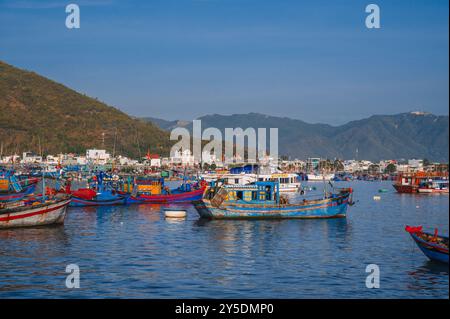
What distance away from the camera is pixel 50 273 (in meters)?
27.2

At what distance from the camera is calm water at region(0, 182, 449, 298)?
24.4 metres

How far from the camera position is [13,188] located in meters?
67.7

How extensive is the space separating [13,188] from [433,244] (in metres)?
52.3

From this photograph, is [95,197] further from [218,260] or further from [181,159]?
[181,159]

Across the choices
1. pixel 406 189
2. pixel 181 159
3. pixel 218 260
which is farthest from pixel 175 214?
pixel 181 159

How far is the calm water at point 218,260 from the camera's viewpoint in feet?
80.2

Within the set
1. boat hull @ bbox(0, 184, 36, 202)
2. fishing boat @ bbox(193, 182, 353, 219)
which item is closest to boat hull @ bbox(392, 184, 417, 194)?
fishing boat @ bbox(193, 182, 353, 219)

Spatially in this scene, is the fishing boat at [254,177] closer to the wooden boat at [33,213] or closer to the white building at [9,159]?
the wooden boat at [33,213]

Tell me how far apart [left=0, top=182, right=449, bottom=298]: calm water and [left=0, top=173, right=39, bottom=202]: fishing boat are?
13.2 metres

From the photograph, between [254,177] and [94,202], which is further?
[254,177]

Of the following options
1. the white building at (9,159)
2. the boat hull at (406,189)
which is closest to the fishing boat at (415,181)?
the boat hull at (406,189)

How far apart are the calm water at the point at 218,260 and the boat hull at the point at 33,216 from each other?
0.81 meters

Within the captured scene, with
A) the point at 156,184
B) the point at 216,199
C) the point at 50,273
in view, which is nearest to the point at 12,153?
the point at 156,184
